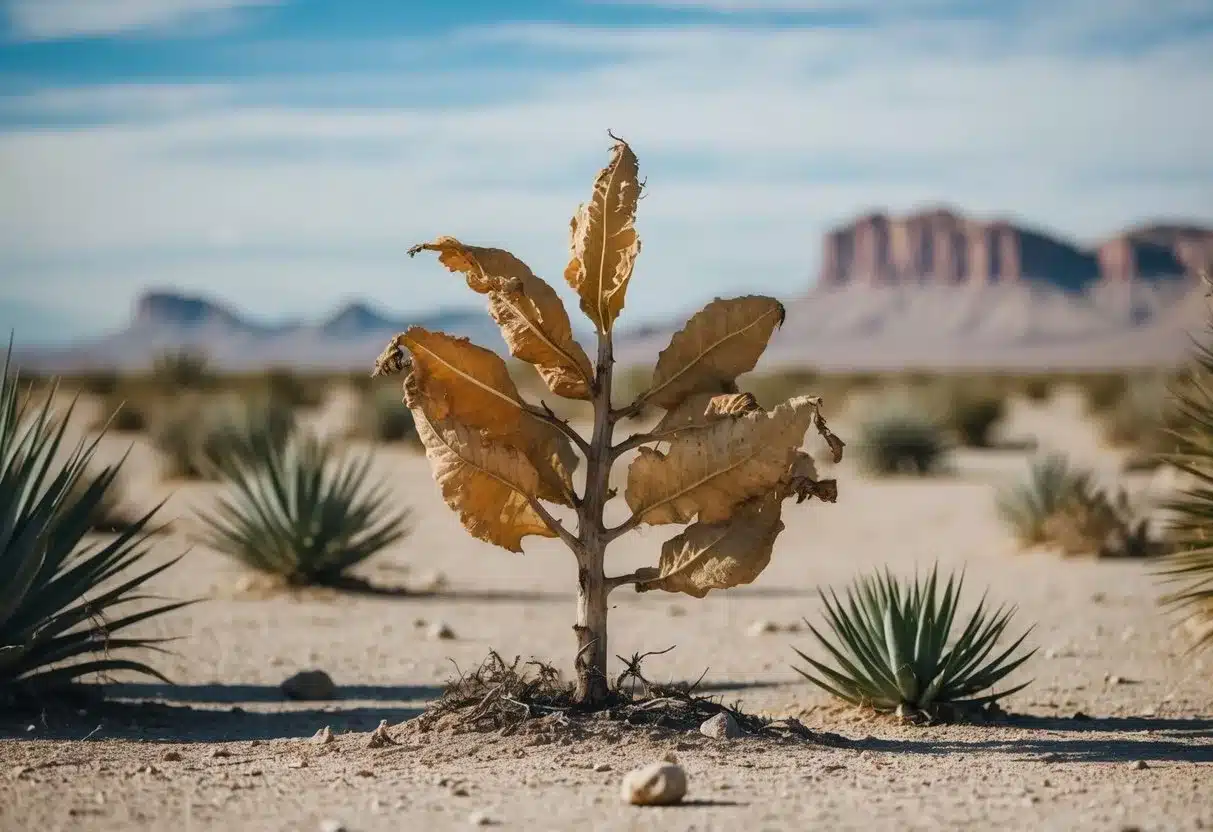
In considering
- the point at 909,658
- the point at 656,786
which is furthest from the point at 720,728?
the point at 909,658

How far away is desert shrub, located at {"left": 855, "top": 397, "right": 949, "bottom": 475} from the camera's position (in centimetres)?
2623

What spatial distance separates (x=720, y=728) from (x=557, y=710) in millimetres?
743

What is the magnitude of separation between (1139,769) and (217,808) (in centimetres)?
382

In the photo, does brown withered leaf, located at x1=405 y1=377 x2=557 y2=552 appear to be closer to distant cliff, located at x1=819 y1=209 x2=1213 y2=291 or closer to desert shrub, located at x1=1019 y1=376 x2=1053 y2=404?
desert shrub, located at x1=1019 y1=376 x2=1053 y2=404

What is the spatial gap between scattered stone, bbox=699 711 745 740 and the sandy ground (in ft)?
0.27

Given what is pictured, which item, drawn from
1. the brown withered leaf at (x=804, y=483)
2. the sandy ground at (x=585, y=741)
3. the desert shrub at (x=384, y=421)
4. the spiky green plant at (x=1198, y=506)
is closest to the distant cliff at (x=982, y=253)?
the desert shrub at (x=384, y=421)

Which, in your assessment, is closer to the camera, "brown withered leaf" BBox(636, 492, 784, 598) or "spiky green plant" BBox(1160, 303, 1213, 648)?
"brown withered leaf" BBox(636, 492, 784, 598)

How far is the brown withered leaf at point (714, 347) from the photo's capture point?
696 centimetres

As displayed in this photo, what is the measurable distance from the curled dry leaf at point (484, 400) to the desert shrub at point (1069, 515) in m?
10.1

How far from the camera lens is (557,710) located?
6.71 meters

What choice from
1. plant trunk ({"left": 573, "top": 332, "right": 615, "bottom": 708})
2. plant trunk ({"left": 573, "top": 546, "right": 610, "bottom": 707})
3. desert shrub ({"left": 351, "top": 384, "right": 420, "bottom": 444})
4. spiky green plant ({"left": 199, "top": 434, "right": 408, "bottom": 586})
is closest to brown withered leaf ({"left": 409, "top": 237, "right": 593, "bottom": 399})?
plant trunk ({"left": 573, "top": 332, "right": 615, "bottom": 708})

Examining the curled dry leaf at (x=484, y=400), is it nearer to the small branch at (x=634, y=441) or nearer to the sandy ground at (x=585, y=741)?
the small branch at (x=634, y=441)

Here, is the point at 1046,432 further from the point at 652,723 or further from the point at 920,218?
the point at 920,218

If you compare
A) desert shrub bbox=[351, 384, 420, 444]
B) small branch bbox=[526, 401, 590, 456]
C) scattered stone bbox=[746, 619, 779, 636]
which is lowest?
scattered stone bbox=[746, 619, 779, 636]
